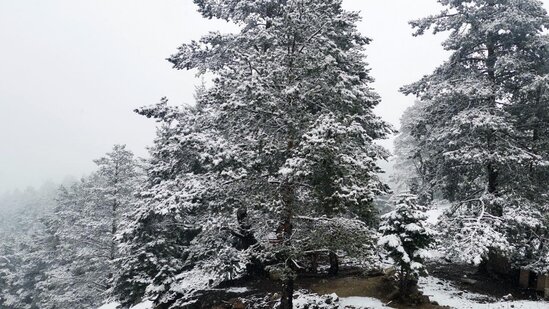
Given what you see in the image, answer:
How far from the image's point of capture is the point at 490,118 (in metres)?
13.3

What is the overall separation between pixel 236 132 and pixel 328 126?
326 centimetres

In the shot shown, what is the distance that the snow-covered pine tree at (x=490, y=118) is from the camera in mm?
12898

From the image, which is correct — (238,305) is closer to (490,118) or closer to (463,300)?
(463,300)

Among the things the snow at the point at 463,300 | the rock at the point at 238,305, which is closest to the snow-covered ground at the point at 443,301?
the snow at the point at 463,300

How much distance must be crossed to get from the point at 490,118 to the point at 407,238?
18.6 feet

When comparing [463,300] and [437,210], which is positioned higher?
[437,210]

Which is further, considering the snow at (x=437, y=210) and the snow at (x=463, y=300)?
the snow at (x=437, y=210)

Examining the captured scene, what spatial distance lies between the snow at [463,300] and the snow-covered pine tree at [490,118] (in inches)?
58.8

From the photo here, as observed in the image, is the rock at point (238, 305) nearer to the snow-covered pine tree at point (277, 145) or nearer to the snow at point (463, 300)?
the snow-covered pine tree at point (277, 145)

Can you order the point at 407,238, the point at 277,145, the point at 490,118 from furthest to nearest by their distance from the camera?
the point at 490,118
the point at 407,238
the point at 277,145

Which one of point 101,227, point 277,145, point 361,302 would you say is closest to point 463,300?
point 361,302

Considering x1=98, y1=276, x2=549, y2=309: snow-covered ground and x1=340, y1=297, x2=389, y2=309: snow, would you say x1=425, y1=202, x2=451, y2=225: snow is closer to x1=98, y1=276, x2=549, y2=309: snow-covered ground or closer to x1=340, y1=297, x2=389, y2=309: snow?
x1=98, y1=276, x2=549, y2=309: snow-covered ground

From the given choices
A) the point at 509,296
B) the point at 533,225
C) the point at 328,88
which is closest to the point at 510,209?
the point at 533,225

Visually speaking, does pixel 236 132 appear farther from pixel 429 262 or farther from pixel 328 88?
pixel 429 262
